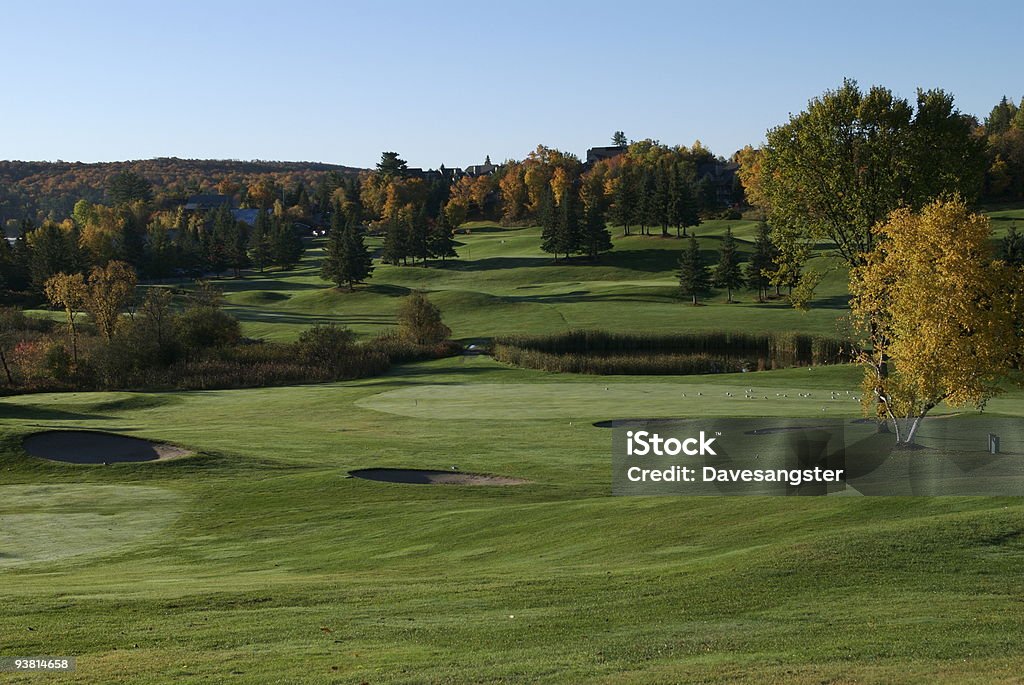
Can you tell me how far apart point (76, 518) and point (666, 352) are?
172 feet

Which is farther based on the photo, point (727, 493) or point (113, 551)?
point (727, 493)

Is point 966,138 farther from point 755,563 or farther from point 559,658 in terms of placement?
point 559,658

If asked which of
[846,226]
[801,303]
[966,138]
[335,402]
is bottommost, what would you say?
[335,402]

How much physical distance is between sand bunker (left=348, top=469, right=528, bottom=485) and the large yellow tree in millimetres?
12659

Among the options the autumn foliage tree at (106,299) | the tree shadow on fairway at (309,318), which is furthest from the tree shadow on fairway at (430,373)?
the tree shadow on fairway at (309,318)

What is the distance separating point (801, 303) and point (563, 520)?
2460cm

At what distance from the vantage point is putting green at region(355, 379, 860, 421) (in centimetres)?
4619

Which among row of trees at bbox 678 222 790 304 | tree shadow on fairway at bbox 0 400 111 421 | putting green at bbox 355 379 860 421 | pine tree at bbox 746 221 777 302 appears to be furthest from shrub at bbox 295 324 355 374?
pine tree at bbox 746 221 777 302

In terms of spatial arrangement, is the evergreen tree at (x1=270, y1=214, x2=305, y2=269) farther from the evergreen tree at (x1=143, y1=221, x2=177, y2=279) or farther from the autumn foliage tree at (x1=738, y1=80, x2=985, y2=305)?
the autumn foliage tree at (x1=738, y1=80, x2=985, y2=305)

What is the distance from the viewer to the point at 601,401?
170 feet

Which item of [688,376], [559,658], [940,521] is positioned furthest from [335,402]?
[559,658]

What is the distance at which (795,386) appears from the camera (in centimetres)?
5622

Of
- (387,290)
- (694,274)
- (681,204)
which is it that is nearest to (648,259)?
(681,204)

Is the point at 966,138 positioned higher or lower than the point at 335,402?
higher
